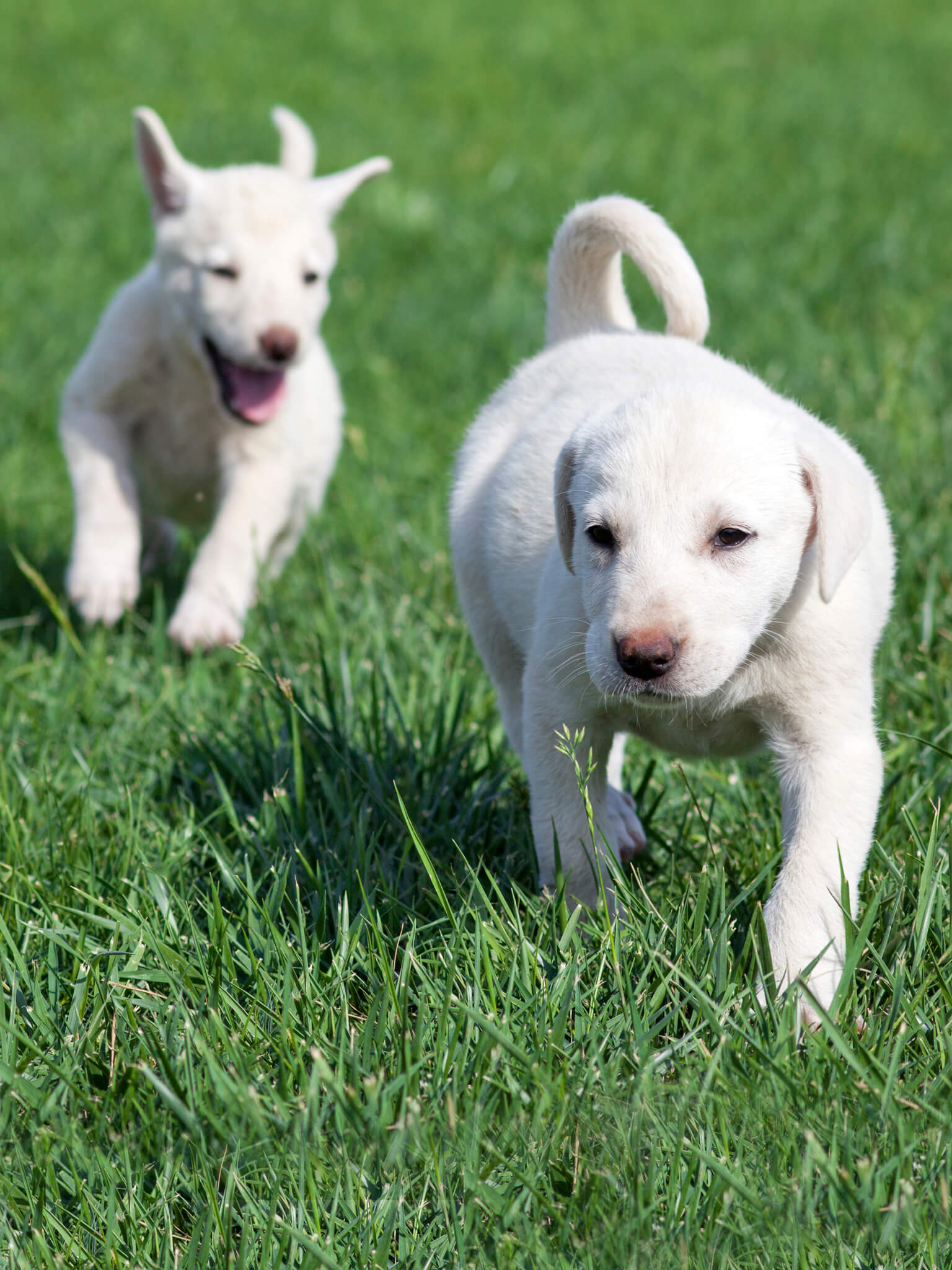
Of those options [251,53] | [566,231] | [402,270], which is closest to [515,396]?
[566,231]

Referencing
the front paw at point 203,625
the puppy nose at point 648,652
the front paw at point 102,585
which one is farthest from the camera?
the front paw at point 102,585

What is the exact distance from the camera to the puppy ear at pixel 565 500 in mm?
2564

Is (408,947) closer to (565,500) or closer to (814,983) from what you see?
(814,983)

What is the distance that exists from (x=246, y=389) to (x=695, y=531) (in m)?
2.64

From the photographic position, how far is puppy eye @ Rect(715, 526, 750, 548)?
7.72ft

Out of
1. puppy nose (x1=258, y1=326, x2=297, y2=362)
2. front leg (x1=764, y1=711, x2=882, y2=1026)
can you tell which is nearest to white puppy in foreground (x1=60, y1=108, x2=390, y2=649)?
puppy nose (x1=258, y1=326, x2=297, y2=362)

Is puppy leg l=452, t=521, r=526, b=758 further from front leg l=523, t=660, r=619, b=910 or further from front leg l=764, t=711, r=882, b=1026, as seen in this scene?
front leg l=764, t=711, r=882, b=1026

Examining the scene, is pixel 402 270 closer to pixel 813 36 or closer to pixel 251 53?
pixel 251 53

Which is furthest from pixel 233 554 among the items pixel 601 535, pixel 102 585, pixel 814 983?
pixel 814 983

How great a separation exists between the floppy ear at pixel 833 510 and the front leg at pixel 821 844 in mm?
272

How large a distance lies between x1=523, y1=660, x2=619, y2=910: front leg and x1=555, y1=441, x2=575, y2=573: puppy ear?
252 mm

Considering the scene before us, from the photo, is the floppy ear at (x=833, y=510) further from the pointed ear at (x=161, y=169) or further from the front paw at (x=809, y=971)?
the pointed ear at (x=161, y=169)

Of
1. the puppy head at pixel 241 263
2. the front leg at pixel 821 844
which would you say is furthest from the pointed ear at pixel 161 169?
the front leg at pixel 821 844

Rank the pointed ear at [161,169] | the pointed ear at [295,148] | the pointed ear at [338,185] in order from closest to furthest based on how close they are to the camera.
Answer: the pointed ear at [161,169], the pointed ear at [338,185], the pointed ear at [295,148]
